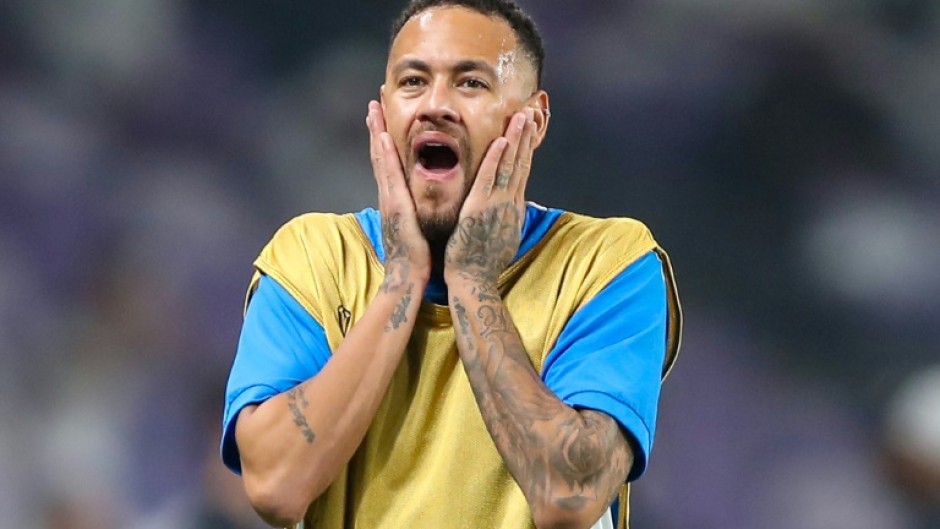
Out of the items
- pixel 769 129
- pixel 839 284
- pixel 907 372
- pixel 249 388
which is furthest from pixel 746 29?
pixel 249 388

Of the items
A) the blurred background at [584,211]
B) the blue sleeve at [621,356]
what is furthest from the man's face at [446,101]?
the blurred background at [584,211]

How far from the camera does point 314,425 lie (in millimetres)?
1546

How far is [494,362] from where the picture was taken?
61.5 inches

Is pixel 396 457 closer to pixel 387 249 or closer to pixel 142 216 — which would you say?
pixel 387 249

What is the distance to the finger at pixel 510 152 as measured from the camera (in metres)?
1.71

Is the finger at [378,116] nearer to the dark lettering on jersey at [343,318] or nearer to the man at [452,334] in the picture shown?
the man at [452,334]

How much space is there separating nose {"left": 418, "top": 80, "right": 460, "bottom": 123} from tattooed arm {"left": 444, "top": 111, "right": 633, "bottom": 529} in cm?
Answer: 8

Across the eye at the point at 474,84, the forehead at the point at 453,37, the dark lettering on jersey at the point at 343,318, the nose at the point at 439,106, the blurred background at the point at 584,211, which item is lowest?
the blurred background at the point at 584,211

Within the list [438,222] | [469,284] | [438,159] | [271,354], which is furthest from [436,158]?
[271,354]

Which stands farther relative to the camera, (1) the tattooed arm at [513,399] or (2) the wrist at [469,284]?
(2) the wrist at [469,284]

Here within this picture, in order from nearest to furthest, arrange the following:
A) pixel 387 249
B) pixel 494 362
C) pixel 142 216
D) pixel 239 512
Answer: pixel 494 362
pixel 387 249
pixel 239 512
pixel 142 216

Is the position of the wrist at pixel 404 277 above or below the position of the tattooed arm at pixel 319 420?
above

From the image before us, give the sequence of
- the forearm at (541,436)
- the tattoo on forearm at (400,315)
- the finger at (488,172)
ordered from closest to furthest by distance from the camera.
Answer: the forearm at (541,436)
the tattoo on forearm at (400,315)
the finger at (488,172)

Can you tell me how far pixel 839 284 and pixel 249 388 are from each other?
148cm
